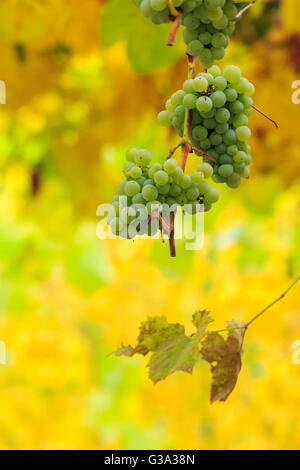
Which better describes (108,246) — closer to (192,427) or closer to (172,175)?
(192,427)

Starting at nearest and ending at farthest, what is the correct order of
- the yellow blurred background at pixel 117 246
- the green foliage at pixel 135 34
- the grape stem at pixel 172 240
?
the grape stem at pixel 172 240 < the green foliage at pixel 135 34 < the yellow blurred background at pixel 117 246

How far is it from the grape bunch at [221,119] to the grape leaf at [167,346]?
0.35ft

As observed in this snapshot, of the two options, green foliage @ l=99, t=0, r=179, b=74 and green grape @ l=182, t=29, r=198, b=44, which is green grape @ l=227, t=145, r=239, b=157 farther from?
green foliage @ l=99, t=0, r=179, b=74

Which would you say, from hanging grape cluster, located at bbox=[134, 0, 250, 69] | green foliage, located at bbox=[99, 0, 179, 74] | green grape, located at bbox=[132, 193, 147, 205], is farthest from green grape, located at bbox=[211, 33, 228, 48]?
green foliage, located at bbox=[99, 0, 179, 74]

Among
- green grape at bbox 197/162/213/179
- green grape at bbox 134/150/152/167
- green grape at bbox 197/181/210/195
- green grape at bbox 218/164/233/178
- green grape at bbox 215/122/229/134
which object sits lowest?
green grape at bbox 197/181/210/195

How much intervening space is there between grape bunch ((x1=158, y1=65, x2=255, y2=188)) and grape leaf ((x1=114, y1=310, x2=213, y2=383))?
0.11 metres

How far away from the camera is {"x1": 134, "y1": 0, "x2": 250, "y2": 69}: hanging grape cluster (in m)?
0.33

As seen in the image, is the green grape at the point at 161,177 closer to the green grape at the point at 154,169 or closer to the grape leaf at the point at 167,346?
the green grape at the point at 154,169

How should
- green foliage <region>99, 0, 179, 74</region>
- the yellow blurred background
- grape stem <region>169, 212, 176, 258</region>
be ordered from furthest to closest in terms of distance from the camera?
the yellow blurred background → green foliage <region>99, 0, 179, 74</region> → grape stem <region>169, 212, 176, 258</region>

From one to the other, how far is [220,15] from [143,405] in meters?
2.51

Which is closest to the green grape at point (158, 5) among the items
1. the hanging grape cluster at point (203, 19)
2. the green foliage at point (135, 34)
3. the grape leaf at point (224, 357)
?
the hanging grape cluster at point (203, 19)

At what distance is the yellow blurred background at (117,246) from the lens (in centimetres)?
113

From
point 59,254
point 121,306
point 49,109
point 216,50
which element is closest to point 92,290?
point 59,254

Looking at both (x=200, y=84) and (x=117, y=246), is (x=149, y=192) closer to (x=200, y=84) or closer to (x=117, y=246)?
(x=200, y=84)
